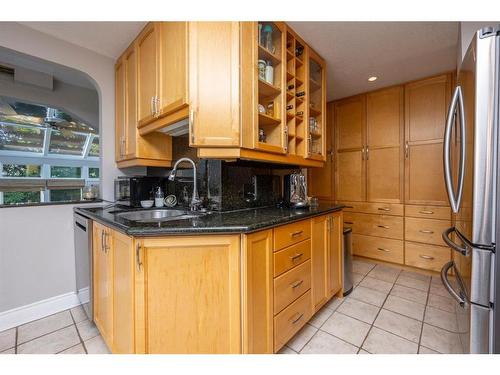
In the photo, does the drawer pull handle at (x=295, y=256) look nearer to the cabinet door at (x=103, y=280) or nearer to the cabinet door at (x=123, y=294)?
the cabinet door at (x=123, y=294)

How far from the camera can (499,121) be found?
82 centimetres

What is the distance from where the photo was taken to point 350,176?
303cm

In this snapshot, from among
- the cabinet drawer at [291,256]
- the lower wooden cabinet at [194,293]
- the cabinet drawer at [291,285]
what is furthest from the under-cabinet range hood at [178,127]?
the cabinet drawer at [291,285]

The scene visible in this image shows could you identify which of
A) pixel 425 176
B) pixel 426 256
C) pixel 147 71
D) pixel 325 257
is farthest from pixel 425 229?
pixel 147 71

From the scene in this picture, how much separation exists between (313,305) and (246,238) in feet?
3.12

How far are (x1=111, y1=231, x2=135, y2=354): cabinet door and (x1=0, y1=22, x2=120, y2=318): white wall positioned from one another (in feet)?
3.52

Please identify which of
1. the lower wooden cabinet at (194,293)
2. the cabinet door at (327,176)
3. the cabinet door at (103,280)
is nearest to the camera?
the lower wooden cabinet at (194,293)

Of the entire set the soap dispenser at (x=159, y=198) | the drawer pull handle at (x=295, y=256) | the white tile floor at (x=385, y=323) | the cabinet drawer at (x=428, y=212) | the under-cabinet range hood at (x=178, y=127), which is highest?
the under-cabinet range hood at (x=178, y=127)

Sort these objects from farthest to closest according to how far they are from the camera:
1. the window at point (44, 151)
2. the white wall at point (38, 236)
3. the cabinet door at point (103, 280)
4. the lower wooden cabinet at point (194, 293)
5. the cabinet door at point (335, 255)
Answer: the window at point (44, 151), the cabinet door at point (335, 255), the white wall at point (38, 236), the cabinet door at point (103, 280), the lower wooden cabinet at point (194, 293)

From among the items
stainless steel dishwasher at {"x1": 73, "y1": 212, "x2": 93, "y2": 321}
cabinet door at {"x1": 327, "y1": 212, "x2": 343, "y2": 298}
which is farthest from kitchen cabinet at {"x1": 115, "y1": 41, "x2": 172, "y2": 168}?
cabinet door at {"x1": 327, "y1": 212, "x2": 343, "y2": 298}

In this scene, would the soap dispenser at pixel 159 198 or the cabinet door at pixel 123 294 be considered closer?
the cabinet door at pixel 123 294

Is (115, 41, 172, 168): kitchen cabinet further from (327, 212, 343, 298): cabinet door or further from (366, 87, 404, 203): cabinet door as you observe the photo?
(366, 87, 404, 203): cabinet door

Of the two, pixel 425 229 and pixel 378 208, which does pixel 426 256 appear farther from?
pixel 378 208

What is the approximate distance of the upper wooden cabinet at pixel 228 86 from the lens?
1.29m
